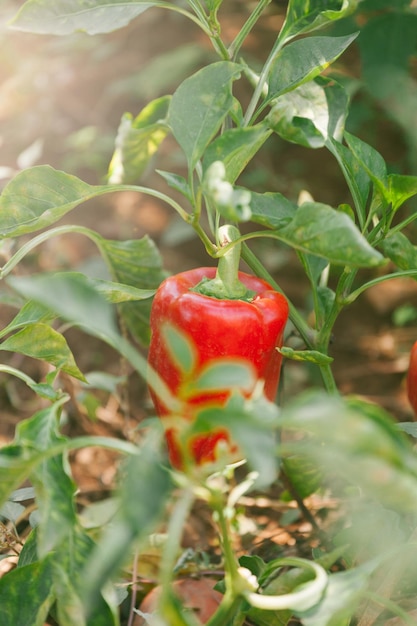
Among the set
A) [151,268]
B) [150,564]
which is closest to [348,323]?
[151,268]

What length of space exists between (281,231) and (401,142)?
1301 mm

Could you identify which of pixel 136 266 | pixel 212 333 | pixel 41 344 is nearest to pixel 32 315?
pixel 41 344

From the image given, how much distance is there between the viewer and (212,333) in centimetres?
88

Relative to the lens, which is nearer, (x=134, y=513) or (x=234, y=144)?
(x=134, y=513)

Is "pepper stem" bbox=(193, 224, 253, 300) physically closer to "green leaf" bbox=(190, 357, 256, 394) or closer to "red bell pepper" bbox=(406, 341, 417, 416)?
"red bell pepper" bbox=(406, 341, 417, 416)

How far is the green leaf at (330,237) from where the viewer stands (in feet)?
2.12

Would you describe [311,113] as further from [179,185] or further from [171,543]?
[171,543]

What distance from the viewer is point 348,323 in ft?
5.91

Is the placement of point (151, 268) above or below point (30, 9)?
below

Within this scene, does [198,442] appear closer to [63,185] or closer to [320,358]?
[320,358]

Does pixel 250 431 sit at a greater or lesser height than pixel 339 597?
greater

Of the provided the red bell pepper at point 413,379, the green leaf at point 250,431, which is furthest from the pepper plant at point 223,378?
the red bell pepper at point 413,379

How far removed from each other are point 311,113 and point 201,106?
157 millimetres

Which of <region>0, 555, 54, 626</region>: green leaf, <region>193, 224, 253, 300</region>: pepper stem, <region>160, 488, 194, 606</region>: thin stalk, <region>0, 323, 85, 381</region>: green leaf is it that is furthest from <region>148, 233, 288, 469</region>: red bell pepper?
<region>160, 488, 194, 606</region>: thin stalk
